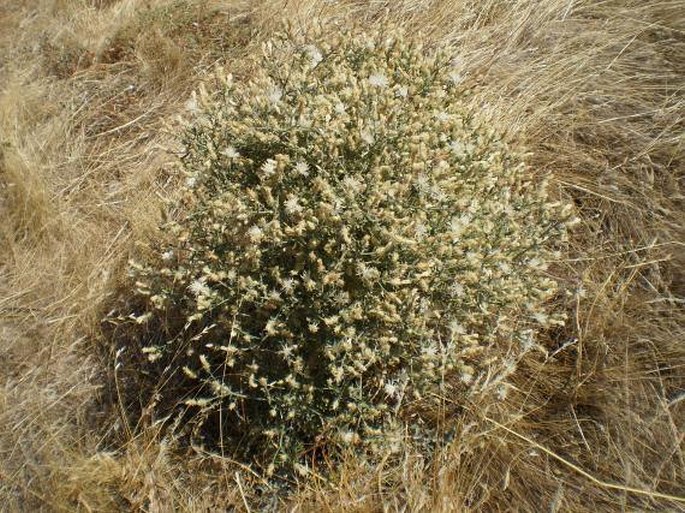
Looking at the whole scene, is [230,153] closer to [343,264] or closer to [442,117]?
[343,264]

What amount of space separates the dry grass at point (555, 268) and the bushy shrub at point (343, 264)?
191 mm

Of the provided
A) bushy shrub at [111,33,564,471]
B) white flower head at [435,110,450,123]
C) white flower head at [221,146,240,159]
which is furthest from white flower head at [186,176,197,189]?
white flower head at [435,110,450,123]

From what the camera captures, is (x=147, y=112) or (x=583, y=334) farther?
(x=147, y=112)

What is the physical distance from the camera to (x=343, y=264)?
6.67ft

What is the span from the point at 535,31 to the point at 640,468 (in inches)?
86.3

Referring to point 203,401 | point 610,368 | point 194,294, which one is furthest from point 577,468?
point 194,294

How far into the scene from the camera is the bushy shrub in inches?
79.8

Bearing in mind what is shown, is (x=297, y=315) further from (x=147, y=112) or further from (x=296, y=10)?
(x=296, y=10)

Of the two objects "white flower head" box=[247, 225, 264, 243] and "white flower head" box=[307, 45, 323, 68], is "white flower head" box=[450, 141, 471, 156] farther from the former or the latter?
"white flower head" box=[247, 225, 264, 243]

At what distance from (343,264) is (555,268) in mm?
986

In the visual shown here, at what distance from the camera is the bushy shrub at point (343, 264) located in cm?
203

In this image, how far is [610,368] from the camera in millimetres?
2225

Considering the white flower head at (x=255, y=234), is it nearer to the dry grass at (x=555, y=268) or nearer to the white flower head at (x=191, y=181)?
the white flower head at (x=191, y=181)

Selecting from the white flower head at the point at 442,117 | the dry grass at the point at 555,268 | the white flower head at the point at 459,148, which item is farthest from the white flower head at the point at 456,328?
the white flower head at the point at 442,117
